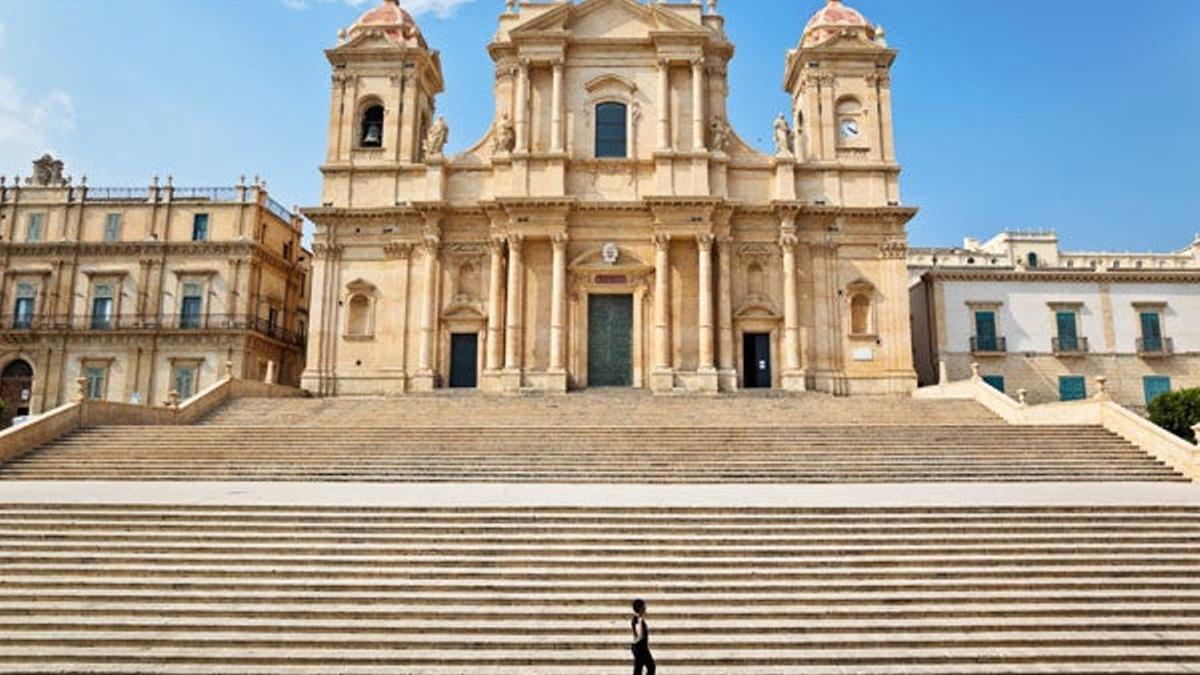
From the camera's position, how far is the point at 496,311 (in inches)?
1133

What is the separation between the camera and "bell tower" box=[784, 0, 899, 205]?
3077 centimetres

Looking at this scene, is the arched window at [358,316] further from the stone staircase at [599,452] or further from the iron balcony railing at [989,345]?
the iron balcony railing at [989,345]

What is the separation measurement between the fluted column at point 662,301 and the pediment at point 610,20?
8329 mm

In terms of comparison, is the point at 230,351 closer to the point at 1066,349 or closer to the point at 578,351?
the point at 578,351

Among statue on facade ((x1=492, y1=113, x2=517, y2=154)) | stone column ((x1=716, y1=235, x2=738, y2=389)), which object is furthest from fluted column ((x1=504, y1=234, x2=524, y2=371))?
stone column ((x1=716, y1=235, x2=738, y2=389))

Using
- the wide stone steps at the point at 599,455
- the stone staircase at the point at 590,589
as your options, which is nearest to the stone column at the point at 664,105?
the wide stone steps at the point at 599,455

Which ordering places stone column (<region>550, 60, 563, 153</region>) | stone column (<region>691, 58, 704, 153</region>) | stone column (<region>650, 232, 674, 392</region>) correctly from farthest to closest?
stone column (<region>550, 60, 563, 153</region>), stone column (<region>691, 58, 704, 153</region>), stone column (<region>650, 232, 674, 392</region>)

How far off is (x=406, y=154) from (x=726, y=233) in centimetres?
1251

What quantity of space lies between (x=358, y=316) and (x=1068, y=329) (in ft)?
91.5

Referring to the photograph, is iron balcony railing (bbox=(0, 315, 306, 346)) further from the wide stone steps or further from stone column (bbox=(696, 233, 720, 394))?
stone column (bbox=(696, 233, 720, 394))

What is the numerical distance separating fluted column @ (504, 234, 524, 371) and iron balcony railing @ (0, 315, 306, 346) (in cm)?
1377

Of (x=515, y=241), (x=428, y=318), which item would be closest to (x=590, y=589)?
(x=515, y=241)

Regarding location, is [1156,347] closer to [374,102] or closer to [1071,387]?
[1071,387]

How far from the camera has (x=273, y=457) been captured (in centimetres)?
1775
